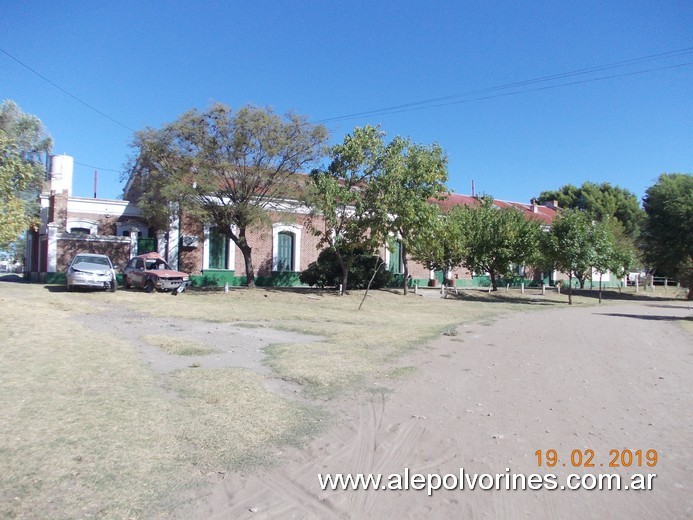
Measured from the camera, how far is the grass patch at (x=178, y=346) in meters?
9.79

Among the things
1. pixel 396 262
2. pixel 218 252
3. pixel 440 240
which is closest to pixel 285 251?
pixel 218 252

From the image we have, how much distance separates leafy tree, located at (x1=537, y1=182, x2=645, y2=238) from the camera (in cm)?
6531

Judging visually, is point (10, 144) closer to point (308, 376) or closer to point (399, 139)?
point (308, 376)

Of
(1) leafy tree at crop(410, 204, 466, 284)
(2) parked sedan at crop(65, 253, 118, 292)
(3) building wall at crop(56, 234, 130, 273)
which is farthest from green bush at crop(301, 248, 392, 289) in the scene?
(2) parked sedan at crop(65, 253, 118, 292)

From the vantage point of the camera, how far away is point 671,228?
127 feet

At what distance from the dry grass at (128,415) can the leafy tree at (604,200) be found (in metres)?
60.8

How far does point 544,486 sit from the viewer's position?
4.67 metres

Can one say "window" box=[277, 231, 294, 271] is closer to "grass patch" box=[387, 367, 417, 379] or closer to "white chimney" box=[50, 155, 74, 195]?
"white chimney" box=[50, 155, 74, 195]

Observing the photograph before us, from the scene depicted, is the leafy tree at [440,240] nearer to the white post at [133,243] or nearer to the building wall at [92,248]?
the white post at [133,243]

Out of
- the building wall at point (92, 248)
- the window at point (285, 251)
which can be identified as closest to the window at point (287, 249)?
the window at point (285, 251)

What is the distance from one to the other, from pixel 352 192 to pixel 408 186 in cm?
314

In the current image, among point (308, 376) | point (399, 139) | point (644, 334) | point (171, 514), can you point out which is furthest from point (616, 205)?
point (171, 514)

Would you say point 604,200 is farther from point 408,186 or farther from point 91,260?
point 91,260

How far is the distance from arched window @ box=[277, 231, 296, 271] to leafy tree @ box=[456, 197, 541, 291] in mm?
10632
